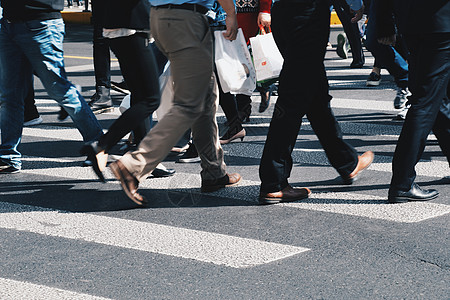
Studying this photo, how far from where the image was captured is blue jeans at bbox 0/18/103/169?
20.1ft

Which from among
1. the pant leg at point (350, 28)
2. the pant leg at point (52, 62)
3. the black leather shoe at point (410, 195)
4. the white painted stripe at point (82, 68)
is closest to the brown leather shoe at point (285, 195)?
the black leather shoe at point (410, 195)

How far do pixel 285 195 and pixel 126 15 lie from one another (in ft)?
4.84

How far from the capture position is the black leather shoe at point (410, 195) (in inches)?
204

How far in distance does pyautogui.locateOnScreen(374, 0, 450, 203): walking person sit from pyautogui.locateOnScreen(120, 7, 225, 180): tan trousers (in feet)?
3.95

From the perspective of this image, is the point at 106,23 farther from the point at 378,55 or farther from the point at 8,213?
the point at 378,55

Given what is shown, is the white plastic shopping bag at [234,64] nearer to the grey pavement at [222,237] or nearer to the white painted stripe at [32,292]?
the grey pavement at [222,237]

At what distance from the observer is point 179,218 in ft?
16.3

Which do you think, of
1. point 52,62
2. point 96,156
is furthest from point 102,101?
point 96,156

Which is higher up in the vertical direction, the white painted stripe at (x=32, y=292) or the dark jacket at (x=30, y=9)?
the dark jacket at (x=30, y=9)

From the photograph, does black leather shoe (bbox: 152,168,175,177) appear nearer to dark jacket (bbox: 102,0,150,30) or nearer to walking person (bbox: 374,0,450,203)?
dark jacket (bbox: 102,0,150,30)

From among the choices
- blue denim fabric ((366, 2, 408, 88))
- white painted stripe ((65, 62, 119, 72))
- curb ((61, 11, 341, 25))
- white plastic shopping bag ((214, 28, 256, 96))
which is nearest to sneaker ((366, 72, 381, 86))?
blue denim fabric ((366, 2, 408, 88))

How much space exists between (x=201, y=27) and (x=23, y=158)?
100 inches

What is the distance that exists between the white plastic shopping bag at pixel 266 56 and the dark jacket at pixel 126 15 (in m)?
1.23

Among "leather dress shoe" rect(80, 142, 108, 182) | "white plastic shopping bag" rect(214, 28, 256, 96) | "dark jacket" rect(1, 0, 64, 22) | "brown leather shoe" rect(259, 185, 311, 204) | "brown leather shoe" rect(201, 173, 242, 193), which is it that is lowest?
"brown leather shoe" rect(201, 173, 242, 193)
